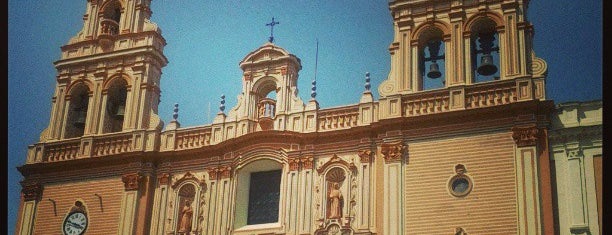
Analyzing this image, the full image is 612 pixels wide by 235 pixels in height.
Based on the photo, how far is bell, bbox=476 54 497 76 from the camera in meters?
20.5

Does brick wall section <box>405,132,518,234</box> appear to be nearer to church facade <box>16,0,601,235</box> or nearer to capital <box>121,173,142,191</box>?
church facade <box>16,0,601,235</box>

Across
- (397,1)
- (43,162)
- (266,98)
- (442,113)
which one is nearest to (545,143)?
(442,113)

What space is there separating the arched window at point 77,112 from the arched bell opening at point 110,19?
6.92 feet

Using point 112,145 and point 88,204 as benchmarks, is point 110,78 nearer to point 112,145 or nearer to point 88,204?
point 112,145

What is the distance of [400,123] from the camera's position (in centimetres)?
2006

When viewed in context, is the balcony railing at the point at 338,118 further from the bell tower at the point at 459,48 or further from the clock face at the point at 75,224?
the clock face at the point at 75,224

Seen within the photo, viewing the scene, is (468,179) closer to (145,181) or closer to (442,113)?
(442,113)

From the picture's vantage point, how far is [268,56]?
2298cm

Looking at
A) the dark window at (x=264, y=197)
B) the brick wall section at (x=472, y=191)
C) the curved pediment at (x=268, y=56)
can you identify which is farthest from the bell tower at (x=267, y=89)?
the brick wall section at (x=472, y=191)

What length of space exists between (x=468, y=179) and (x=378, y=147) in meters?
2.66

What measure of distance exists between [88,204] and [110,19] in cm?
709

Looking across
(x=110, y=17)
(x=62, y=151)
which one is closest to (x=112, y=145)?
(x=62, y=151)

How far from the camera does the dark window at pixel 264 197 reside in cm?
2142

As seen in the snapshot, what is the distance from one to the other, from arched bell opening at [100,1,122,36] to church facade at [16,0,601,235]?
510 mm
